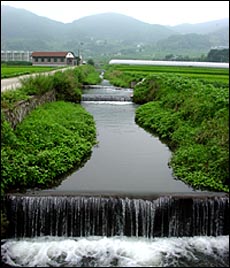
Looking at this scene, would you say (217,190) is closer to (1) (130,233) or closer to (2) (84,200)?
(1) (130,233)

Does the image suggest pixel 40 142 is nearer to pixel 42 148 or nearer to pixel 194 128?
pixel 42 148

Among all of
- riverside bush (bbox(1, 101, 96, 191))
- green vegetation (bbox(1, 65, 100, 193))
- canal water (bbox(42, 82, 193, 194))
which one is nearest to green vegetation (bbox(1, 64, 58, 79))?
green vegetation (bbox(1, 65, 100, 193))

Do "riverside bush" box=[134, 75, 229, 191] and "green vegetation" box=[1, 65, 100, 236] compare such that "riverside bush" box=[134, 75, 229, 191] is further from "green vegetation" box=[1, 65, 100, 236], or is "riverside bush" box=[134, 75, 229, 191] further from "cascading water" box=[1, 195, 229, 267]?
"green vegetation" box=[1, 65, 100, 236]

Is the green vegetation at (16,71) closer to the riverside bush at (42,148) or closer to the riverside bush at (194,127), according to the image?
the riverside bush at (42,148)

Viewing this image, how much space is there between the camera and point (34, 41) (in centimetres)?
12662

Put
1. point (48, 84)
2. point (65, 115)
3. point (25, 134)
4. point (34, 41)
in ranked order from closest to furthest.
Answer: point (25, 134) → point (65, 115) → point (48, 84) → point (34, 41)

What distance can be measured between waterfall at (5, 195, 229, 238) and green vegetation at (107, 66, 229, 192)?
1.61m

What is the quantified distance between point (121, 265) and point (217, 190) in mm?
3656

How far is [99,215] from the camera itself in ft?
30.8

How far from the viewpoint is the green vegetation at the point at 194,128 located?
1119cm

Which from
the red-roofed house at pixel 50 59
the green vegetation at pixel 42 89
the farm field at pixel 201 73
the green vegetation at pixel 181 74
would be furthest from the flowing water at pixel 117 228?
the red-roofed house at pixel 50 59

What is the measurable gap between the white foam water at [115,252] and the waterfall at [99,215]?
0.20 meters

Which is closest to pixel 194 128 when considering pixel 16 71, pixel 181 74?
pixel 181 74

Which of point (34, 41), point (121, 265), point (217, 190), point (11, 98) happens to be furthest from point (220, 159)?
point (34, 41)
